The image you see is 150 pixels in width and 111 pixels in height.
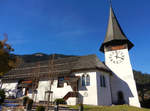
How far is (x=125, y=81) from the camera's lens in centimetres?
1989

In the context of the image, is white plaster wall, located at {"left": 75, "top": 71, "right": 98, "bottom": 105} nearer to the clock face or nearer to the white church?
the white church

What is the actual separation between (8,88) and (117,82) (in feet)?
76.4

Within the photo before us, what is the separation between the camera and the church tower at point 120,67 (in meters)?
18.9

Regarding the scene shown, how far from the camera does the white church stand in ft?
55.0

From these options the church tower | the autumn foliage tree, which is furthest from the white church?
the autumn foliage tree

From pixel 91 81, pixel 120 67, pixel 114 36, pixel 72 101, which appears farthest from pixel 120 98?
pixel 114 36

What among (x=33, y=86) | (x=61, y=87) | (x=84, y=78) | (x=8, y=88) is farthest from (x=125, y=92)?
(x=8, y=88)

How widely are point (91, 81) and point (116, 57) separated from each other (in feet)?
28.3

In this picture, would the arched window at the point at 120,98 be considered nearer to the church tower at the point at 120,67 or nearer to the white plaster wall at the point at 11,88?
the church tower at the point at 120,67

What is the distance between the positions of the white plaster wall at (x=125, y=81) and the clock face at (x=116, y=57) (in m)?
0.56

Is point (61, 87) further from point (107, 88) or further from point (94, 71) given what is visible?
point (107, 88)

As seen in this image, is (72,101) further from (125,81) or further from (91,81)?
(125,81)

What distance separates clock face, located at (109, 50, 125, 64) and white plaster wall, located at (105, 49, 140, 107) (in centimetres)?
56

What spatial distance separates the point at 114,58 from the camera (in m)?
21.8
